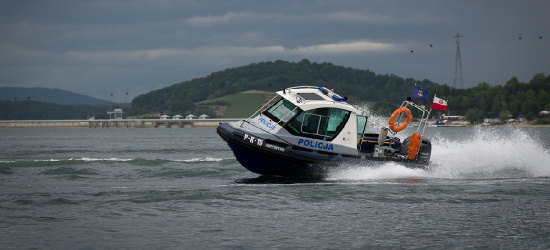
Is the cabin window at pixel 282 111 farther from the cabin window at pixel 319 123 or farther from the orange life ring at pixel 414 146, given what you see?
the orange life ring at pixel 414 146

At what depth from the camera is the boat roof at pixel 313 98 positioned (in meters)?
19.2

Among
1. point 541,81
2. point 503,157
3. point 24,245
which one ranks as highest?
point 541,81

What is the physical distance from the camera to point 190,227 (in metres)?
12.6

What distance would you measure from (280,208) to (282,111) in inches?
215

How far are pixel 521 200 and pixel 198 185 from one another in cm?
947

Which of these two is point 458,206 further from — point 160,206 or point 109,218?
point 109,218

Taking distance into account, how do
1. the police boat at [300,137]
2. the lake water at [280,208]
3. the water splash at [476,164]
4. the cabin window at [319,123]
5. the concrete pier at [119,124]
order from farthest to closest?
the concrete pier at [119,124], the water splash at [476,164], the cabin window at [319,123], the police boat at [300,137], the lake water at [280,208]

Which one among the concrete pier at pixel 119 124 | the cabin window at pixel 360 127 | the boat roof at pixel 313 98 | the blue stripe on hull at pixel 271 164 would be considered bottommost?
the concrete pier at pixel 119 124

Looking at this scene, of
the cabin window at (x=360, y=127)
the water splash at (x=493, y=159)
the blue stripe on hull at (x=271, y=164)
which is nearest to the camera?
the blue stripe on hull at (x=271, y=164)

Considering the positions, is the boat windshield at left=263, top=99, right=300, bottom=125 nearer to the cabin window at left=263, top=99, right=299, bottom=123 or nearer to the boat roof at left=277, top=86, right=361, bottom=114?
Answer: the cabin window at left=263, top=99, right=299, bottom=123

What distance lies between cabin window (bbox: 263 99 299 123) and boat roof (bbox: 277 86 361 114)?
0.21 m

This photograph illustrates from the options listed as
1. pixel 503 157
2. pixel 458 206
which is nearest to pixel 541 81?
pixel 503 157

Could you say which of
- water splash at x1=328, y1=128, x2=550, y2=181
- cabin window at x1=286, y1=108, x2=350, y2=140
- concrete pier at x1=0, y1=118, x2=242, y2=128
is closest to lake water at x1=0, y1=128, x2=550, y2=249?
water splash at x1=328, y1=128, x2=550, y2=181

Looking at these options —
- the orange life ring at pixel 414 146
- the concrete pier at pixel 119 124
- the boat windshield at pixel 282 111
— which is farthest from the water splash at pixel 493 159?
the concrete pier at pixel 119 124
